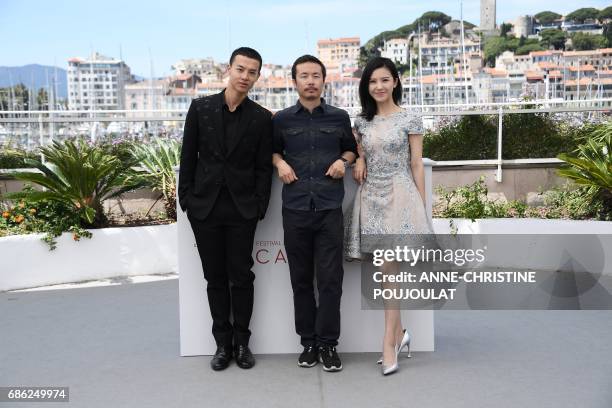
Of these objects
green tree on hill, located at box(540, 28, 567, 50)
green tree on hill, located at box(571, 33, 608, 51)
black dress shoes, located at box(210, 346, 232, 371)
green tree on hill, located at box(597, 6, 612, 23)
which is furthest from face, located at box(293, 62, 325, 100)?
green tree on hill, located at box(597, 6, 612, 23)

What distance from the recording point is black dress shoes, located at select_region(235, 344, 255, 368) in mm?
4145

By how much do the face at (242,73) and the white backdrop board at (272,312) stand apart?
76cm

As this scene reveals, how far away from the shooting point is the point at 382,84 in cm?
400

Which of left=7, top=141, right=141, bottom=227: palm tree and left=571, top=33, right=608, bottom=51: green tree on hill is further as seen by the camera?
left=571, top=33, right=608, bottom=51: green tree on hill

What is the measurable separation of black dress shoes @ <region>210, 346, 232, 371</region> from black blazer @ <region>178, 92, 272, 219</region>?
756 millimetres

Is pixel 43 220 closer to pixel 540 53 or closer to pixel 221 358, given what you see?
pixel 221 358

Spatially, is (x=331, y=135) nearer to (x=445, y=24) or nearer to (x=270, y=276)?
(x=270, y=276)

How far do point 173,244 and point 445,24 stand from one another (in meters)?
178

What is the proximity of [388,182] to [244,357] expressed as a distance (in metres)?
1.22

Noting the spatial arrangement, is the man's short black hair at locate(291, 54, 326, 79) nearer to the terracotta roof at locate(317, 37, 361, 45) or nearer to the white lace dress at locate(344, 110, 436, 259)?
the white lace dress at locate(344, 110, 436, 259)

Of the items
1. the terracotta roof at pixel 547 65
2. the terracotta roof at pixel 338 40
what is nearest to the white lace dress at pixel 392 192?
the terracotta roof at pixel 547 65

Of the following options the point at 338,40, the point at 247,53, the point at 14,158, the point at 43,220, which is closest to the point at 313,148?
the point at 247,53

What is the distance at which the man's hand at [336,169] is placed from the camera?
12.9 ft

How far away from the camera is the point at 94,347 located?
464 centimetres
